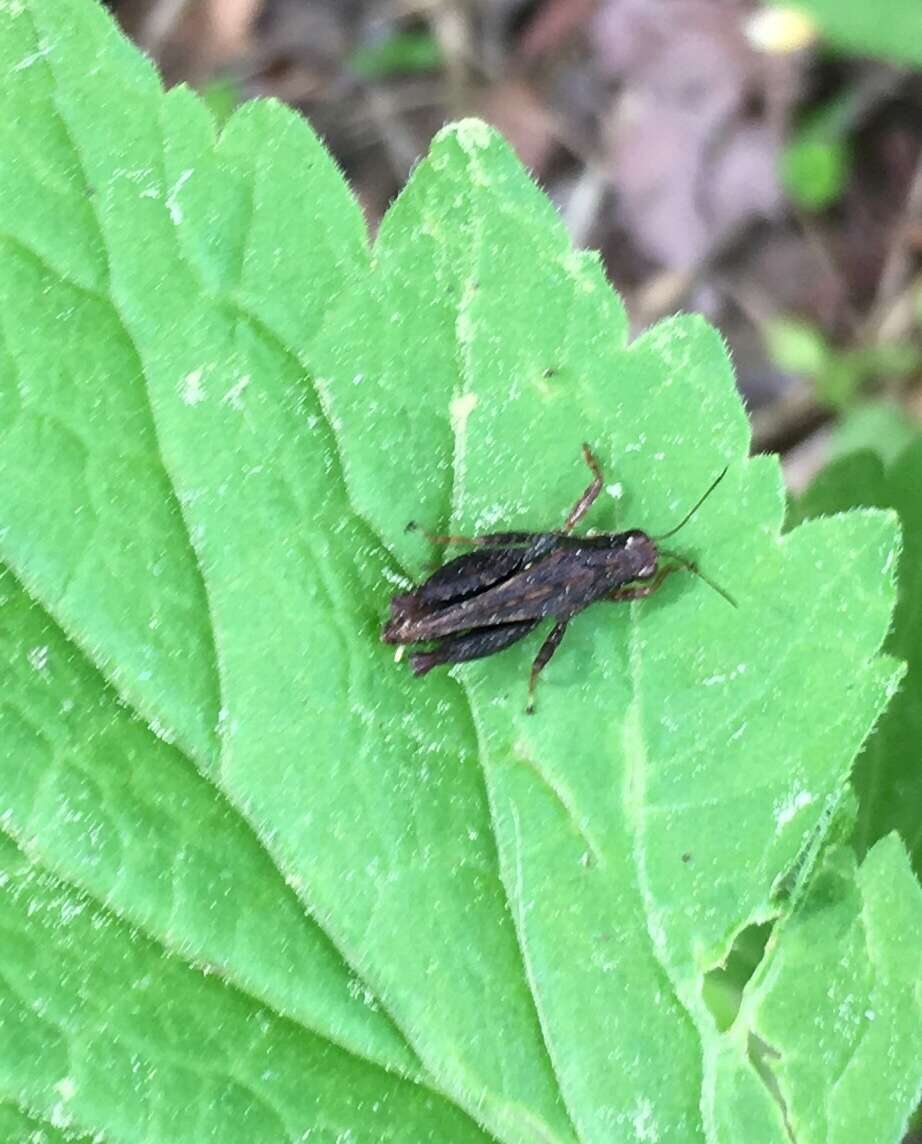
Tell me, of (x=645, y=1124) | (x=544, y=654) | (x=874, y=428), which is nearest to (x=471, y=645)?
(x=544, y=654)

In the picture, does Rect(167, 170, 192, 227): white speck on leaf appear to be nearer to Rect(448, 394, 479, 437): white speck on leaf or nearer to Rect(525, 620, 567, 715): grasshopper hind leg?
Rect(448, 394, 479, 437): white speck on leaf

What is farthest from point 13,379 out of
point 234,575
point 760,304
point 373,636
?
point 760,304

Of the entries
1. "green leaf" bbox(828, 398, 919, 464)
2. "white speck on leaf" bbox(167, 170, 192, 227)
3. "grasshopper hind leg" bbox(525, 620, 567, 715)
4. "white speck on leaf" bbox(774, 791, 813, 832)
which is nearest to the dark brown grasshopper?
"grasshopper hind leg" bbox(525, 620, 567, 715)

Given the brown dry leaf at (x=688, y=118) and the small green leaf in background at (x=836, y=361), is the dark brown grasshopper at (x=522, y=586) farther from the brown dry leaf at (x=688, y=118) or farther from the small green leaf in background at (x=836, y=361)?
the brown dry leaf at (x=688, y=118)

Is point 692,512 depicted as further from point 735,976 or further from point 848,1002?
point 735,976

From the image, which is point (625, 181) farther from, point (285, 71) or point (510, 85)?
point (285, 71)

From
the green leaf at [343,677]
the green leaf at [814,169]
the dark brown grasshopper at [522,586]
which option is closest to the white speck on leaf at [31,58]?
the green leaf at [343,677]
